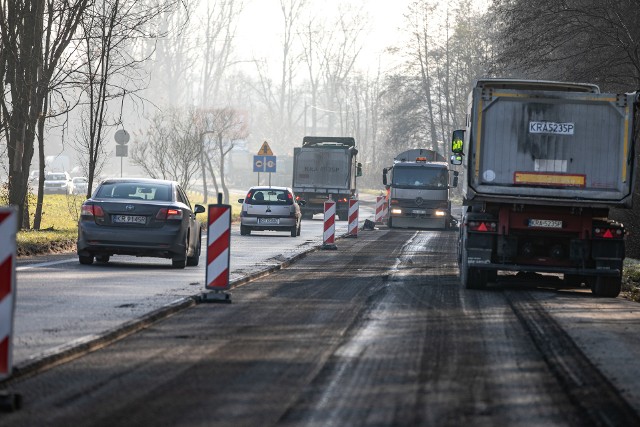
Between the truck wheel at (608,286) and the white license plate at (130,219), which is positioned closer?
the truck wheel at (608,286)

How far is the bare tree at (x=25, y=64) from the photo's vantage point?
2798cm

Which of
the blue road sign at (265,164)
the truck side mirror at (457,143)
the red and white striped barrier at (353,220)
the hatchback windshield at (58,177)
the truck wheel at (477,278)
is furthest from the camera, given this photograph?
the hatchback windshield at (58,177)

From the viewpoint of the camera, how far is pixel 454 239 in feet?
124

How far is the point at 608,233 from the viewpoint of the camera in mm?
17953

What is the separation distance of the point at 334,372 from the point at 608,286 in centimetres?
982

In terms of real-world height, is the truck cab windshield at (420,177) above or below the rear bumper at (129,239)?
above

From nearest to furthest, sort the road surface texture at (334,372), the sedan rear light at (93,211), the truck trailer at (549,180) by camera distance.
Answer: the road surface texture at (334,372), the truck trailer at (549,180), the sedan rear light at (93,211)

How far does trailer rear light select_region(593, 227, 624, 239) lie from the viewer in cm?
1791

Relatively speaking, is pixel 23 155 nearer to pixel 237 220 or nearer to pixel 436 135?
pixel 237 220

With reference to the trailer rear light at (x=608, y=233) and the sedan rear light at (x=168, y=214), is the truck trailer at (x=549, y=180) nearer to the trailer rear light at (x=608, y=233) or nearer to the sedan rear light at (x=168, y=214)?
the trailer rear light at (x=608, y=233)

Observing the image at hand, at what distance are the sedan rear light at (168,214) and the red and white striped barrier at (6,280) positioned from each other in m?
11.5

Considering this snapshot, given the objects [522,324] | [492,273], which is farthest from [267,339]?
[492,273]

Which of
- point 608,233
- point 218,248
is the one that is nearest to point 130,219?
point 218,248

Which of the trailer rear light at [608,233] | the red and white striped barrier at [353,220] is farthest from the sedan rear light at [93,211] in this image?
the red and white striped barrier at [353,220]
